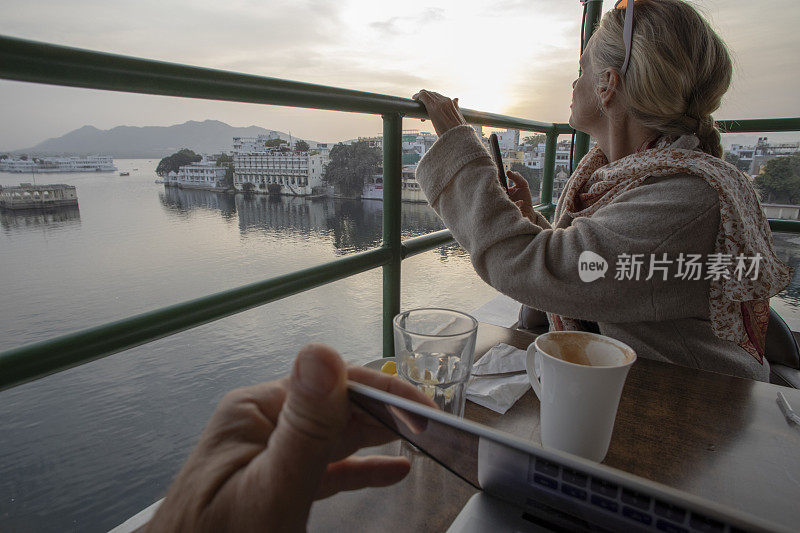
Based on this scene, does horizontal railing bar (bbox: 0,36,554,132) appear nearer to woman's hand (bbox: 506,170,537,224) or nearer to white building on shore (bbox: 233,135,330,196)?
white building on shore (bbox: 233,135,330,196)

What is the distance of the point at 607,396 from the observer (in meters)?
0.54

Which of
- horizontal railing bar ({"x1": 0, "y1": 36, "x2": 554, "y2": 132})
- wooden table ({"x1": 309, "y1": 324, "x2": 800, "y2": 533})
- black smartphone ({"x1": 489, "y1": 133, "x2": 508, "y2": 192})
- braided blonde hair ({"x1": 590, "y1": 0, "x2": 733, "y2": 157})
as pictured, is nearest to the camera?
wooden table ({"x1": 309, "y1": 324, "x2": 800, "y2": 533})

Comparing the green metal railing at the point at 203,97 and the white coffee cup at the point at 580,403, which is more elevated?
the green metal railing at the point at 203,97

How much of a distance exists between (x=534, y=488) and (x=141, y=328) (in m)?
0.63

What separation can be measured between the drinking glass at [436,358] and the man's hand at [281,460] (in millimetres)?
283

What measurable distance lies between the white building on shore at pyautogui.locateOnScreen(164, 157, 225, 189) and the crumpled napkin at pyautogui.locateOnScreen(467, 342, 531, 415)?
1021mm

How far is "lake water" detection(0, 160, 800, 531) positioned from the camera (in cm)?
110

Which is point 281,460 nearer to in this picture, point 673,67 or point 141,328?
point 141,328

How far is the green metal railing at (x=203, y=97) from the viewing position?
55 centimetres

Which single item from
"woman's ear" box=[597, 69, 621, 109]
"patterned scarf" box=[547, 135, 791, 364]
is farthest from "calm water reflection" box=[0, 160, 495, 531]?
"woman's ear" box=[597, 69, 621, 109]

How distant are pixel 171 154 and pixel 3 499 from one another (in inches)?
328

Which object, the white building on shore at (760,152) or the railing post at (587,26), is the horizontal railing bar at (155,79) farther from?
the railing post at (587,26)

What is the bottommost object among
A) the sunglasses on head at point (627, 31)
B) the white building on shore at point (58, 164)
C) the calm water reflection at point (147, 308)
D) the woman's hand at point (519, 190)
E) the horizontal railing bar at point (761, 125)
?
the calm water reflection at point (147, 308)

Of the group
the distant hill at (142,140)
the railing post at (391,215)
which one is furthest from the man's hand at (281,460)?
the distant hill at (142,140)
